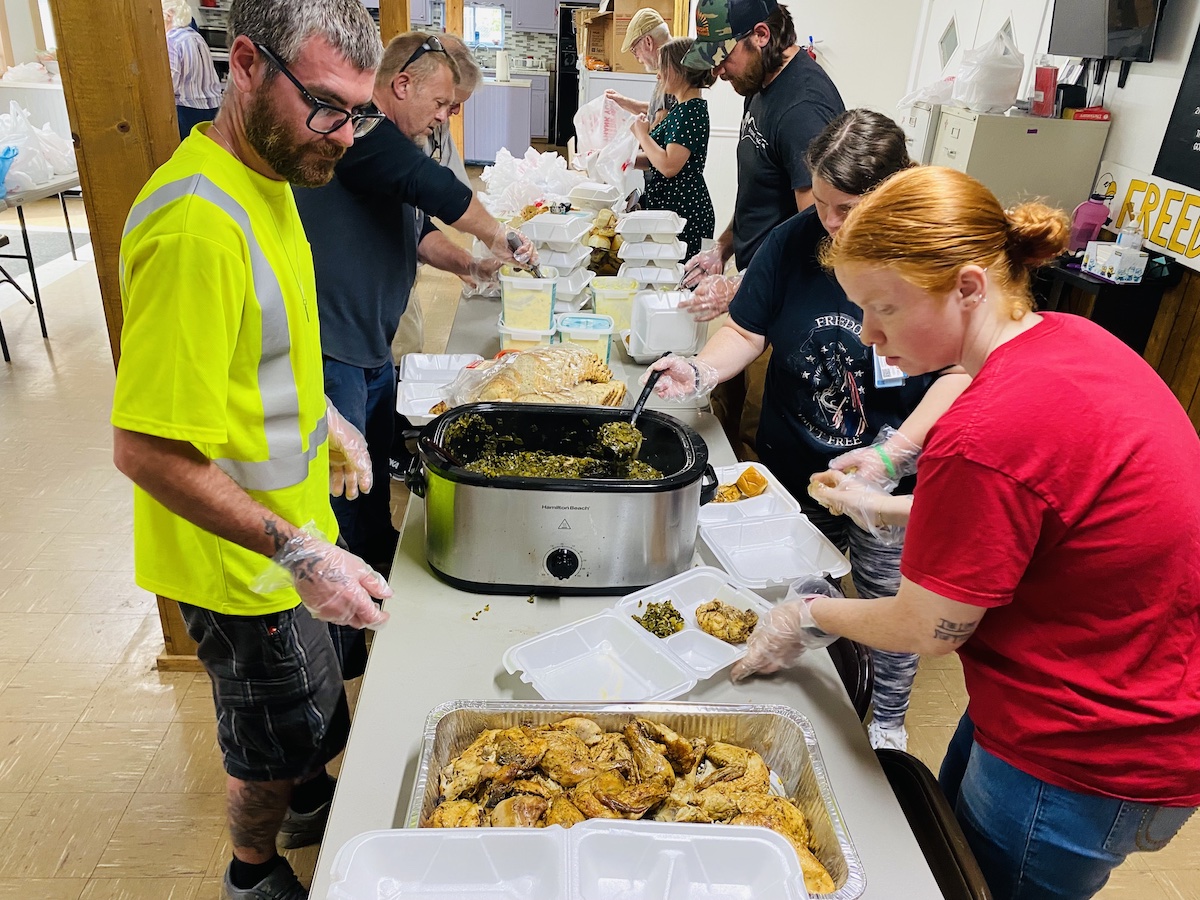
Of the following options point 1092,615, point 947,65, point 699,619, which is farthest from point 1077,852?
point 947,65

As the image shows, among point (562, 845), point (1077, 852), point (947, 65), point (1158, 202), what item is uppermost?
point (947, 65)

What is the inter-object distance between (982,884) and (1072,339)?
0.67m

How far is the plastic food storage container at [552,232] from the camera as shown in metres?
2.70

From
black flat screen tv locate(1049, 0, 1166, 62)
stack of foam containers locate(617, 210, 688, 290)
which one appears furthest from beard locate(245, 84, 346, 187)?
black flat screen tv locate(1049, 0, 1166, 62)

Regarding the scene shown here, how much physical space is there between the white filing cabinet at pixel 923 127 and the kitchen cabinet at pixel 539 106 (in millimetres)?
6817

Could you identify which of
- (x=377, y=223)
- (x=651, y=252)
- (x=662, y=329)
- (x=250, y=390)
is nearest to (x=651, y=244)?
(x=651, y=252)

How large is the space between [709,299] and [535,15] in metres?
9.74

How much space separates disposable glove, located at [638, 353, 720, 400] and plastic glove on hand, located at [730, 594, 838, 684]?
775mm

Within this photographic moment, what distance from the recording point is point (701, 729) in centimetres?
117

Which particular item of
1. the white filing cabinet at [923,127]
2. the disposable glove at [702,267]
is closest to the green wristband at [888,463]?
the disposable glove at [702,267]

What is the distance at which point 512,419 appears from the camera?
1.62 meters

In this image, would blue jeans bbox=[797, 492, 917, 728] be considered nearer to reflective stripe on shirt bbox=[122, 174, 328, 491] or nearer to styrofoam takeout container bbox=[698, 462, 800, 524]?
styrofoam takeout container bbox=[698, 462, 800, 524]

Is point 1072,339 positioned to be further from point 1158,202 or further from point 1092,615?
point 1158,202

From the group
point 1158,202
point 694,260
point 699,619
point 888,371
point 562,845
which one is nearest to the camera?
point 562,845
